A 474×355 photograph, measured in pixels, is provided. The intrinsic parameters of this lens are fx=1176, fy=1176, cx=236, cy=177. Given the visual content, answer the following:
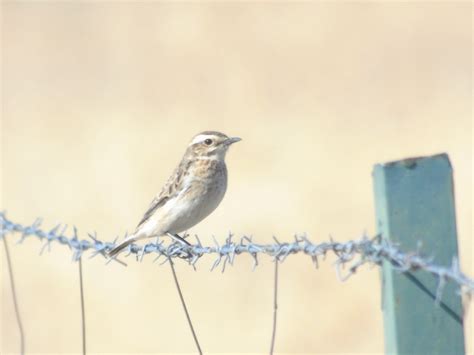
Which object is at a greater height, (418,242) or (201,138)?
(201,138)

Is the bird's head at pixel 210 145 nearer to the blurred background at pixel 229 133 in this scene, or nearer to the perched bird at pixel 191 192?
the perched bird at pixel 191 192

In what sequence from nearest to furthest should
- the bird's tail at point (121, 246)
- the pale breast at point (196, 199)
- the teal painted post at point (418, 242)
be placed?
the teal painted post at point (418, 242) < the bird's tail at point (121, 246) < the pale breast at point (196, 199)

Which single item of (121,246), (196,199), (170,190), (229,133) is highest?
(229,133)

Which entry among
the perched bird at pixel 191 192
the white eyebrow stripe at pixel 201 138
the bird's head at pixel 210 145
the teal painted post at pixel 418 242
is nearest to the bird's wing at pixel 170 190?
the perched bird at pixel 191 192

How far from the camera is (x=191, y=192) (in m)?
9.07

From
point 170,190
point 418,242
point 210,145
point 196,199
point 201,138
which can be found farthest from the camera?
point 201,138

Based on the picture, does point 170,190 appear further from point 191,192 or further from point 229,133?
point 229,133

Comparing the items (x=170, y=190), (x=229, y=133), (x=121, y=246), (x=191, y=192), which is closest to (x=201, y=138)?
(x=170, y=190)

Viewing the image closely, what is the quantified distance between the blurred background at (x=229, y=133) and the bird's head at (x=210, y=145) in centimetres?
388

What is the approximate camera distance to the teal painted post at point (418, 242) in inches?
172

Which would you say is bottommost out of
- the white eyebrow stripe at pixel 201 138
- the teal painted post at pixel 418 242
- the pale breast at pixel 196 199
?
the teal painted post at pixel 418 242

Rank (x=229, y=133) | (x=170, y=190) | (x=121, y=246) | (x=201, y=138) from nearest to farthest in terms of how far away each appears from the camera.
A: (x=121, y=246) → (x=170, y=190) → (x=201, y=138) → (x=229, y=133)

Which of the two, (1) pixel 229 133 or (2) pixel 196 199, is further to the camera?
(1) pixel 229 133

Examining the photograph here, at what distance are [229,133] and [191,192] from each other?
9.03 m
